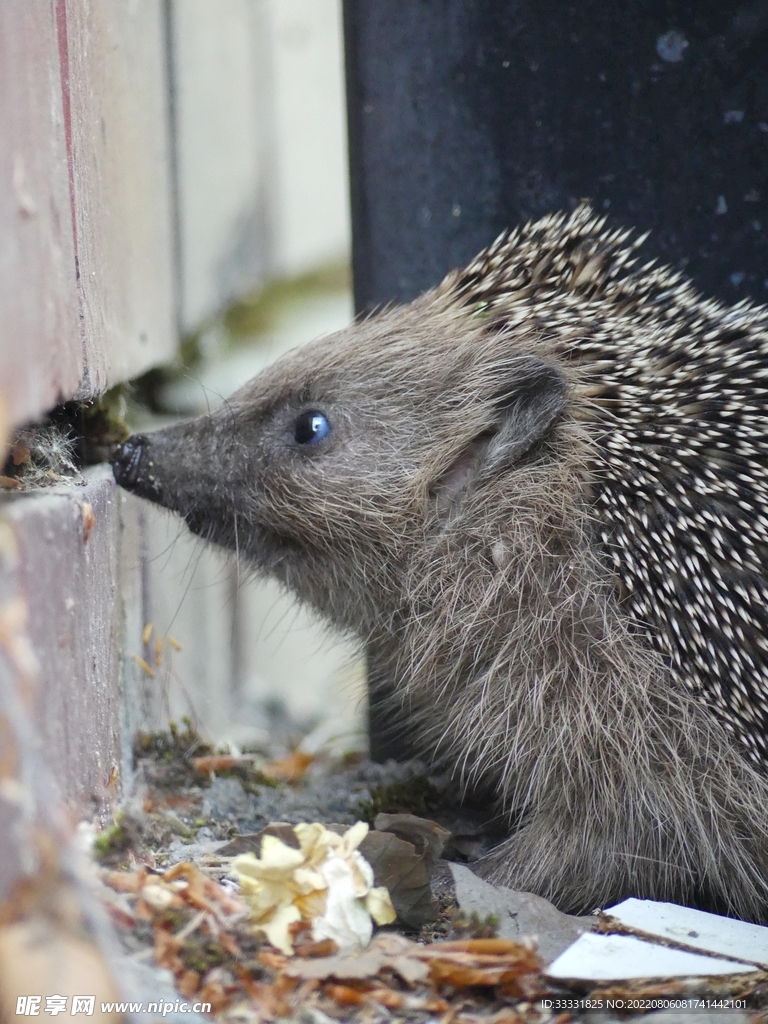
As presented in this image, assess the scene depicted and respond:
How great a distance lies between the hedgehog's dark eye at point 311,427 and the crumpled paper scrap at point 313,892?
1.92 m

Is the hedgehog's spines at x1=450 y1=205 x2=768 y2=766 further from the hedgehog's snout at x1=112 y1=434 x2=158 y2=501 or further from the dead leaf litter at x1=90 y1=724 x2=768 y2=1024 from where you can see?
the hedgehog's snout at x1=112 y1=434 x2=158 y2=501

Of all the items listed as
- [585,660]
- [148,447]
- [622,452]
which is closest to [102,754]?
[148,447]

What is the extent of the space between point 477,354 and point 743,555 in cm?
139

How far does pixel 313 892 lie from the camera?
2.99 m

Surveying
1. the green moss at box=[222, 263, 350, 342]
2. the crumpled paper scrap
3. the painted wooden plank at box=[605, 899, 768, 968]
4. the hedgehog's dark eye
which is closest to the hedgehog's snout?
the hedgehog's dark eye

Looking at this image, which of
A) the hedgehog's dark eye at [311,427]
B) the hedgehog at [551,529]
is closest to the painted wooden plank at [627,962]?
the hedgehog at [551,529]

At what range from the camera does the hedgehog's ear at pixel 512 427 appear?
434cm

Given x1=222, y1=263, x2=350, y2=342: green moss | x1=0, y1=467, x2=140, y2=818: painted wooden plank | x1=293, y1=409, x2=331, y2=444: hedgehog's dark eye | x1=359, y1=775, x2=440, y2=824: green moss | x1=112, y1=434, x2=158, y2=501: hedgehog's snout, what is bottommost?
x1=359, y1=775, x2=440, y2=824: green moss

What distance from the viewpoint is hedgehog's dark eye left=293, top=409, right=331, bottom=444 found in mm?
4633

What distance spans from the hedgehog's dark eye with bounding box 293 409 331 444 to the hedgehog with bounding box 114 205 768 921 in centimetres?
1

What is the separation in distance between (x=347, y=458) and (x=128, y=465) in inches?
35.1

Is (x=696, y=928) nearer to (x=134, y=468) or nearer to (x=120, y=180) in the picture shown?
(x=134, y=468)

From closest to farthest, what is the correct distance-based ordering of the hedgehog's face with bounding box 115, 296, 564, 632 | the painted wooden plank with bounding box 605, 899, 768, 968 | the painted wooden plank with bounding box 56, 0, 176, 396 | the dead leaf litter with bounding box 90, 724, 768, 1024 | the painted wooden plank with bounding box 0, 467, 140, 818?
the painted wooden plank with bounding box 0, 467, 140, 818 < the dead leaf litter with bounding box 90, 724, 768, 1024 < the painted wooden plank with bounding box 605, 899, 768, 968 < the painted wooden plank with bounding box 56, 0, 176, 396 < the hedgehog's face with bounding box 115, 296, 564, 632

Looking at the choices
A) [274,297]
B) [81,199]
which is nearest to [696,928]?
[81,199]
